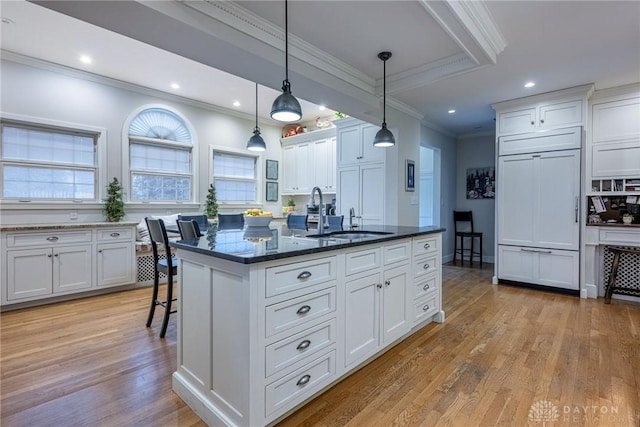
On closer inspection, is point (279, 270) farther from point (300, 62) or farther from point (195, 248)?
point (300, 62)

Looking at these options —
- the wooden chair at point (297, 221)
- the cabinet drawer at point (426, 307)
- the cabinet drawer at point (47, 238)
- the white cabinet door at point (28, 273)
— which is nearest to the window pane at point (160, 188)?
the cabinet drawer at point (47, 238)

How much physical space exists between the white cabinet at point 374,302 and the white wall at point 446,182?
374 centimetres

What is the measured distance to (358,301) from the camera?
2029 millimetres

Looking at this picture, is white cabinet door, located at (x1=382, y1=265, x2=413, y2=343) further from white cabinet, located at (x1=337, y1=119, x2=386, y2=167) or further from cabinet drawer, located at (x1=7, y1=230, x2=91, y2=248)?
cabinet drawer, located at (x1=7, y1=230, x2=91, y2=248)

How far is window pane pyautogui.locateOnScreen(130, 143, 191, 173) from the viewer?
15.5 feet

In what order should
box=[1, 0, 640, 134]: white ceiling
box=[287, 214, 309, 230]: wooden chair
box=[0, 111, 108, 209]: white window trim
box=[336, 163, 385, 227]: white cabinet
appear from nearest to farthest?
box=[1, 0, 640, 134]: white ceiling → box=[287, 214, 309, 230]: wooden chair → box=[0, 111, 108, 209]: white window trim → box=[336, 163, 385, 227]: white cabinet

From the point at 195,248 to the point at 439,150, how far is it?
208 inches

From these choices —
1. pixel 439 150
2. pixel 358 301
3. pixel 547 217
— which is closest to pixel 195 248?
pixel 358 301

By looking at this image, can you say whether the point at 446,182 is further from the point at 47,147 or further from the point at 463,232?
the point at 47,147

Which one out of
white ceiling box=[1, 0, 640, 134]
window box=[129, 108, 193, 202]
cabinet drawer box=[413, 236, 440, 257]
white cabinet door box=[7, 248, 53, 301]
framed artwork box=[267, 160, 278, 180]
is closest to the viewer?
white ceiling box=[1, 0, 640, 134]

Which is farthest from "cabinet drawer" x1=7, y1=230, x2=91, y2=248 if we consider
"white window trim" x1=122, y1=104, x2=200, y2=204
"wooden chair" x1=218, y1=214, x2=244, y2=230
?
"wooden chair" x1=218, y1=214, x2=244, y2=230

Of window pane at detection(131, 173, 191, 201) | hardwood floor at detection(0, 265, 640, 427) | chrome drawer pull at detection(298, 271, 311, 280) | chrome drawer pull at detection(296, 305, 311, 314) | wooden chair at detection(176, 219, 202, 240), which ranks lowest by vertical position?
hardwood floor at detection(0, 265, 640, 427)

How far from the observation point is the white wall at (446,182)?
585 centimetres

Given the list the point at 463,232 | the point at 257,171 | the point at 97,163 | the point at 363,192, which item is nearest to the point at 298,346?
the point at 363,192
